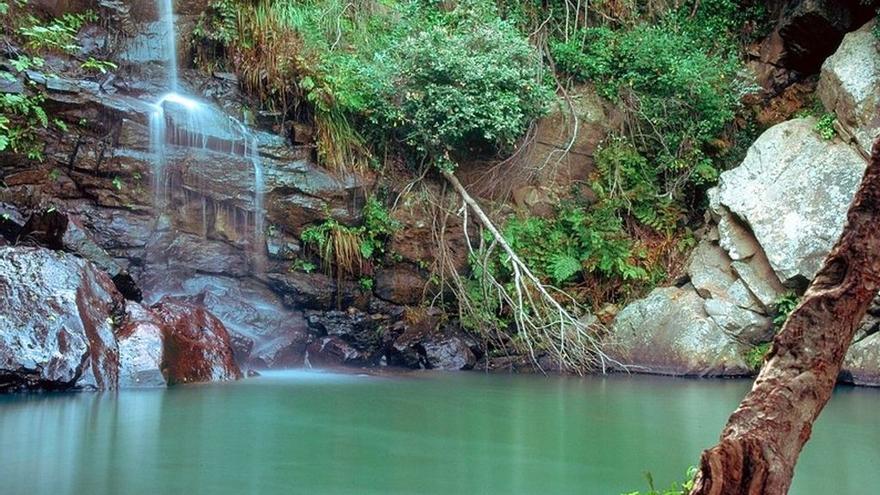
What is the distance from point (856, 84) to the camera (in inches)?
368

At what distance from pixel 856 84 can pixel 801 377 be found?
8594 millimetres

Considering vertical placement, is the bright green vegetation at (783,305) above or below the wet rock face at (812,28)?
below

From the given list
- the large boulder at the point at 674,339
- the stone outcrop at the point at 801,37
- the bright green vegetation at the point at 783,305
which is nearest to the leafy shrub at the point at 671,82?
the stone outcrop at the point at 801,37

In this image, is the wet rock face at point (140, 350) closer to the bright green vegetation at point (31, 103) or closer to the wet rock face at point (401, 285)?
the bright green vegetation at point (31, 103)

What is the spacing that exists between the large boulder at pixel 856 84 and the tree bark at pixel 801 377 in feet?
26.0

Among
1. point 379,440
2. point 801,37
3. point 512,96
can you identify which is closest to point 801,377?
point 379,440

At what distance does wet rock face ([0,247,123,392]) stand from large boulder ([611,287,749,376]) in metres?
5.64

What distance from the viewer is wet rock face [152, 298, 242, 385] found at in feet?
24.0

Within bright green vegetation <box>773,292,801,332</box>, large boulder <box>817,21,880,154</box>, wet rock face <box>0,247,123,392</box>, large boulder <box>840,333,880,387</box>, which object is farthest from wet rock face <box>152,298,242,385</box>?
large boulder <box>817,21,880,154</box>

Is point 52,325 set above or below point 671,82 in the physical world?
below

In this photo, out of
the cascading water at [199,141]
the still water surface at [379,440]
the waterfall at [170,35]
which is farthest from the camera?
the waterfall at [170,35]

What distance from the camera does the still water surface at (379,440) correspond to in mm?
→ 3996

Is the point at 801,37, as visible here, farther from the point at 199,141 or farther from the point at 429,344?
the point at 199,141

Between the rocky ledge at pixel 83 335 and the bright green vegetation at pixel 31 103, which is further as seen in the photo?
the bright green vegetation at pixel 31 103
